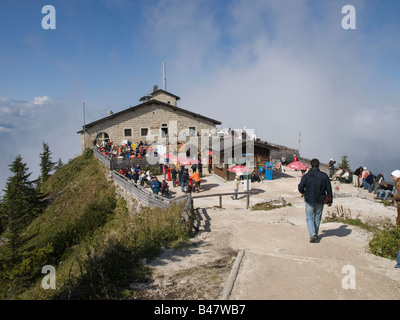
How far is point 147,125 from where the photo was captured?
36562 millimetres

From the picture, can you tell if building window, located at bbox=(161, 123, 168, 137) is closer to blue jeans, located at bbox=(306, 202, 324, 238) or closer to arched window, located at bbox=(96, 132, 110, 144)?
arched window, located at bbox=(96, 132, 110, 144)

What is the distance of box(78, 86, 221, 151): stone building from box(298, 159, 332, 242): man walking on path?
29.5 meters

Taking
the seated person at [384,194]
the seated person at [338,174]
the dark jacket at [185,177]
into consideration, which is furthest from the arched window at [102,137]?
the seated person at [384,194]

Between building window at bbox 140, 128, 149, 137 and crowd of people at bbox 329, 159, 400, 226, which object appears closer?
crowd of people at bbox 329, 159, 400, 226

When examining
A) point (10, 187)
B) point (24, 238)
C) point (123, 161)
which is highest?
point (123, 161)

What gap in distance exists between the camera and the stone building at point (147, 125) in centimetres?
3438

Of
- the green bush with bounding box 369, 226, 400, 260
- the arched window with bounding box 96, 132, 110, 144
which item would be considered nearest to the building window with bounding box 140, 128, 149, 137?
the arched window with bounding box 96, 132, 110, 144

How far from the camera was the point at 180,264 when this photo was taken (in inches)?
243

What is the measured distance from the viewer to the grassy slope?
17.5 ft

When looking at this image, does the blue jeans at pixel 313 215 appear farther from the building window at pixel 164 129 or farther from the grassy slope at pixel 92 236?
the building window at pixel 164 129

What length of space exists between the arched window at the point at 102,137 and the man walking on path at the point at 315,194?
3154 cm
